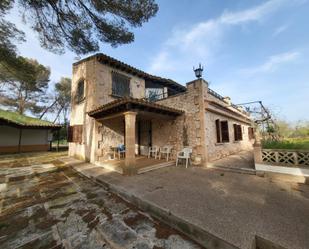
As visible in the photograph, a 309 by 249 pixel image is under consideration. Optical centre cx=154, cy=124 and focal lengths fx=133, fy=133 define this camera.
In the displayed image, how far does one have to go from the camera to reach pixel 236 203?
2879 mm

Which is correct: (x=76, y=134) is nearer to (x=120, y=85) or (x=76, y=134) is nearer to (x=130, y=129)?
(x=120, y=85)

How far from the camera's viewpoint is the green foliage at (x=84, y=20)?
4.98 meters

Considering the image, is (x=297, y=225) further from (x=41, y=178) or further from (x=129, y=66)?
(x=129, y=66)

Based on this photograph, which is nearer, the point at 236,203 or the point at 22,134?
the point at 236,203

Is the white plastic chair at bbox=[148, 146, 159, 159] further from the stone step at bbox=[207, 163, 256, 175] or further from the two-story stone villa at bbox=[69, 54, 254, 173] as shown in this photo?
the stone step at bbox=[207, 163, 256, 175]

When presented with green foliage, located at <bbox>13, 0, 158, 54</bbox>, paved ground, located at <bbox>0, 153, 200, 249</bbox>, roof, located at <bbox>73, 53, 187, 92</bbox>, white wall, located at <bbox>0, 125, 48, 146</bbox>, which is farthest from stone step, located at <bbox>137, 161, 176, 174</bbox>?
white wall, located at <bbox>0, 125, 48, 146</bbox>

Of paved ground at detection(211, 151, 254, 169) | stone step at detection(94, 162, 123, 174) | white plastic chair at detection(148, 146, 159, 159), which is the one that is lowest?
stone step at detection(94, 162, 123, 174)

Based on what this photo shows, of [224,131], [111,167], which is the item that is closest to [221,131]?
[224,131]

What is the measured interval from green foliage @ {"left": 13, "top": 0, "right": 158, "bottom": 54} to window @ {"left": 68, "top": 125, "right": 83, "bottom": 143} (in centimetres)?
465

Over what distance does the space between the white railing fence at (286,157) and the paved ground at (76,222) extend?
4673mm

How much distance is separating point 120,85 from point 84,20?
409cm

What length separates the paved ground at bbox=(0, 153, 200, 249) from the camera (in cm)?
210

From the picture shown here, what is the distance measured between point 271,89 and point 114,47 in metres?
13.9

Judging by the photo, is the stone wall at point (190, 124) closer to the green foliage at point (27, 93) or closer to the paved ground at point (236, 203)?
the paved ground at point (236, 203)
